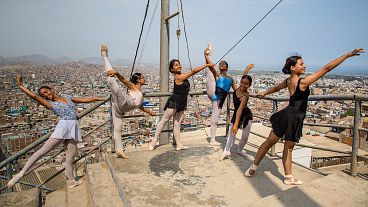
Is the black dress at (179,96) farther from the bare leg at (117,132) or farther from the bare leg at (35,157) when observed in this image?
the bare leg at (35,157)

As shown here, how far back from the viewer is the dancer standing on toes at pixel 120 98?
3822 mm

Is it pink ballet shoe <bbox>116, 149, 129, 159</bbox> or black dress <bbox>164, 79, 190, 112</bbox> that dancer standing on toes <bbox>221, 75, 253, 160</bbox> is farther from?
pink ballet shoe <bbox>116, 149, 129, 159</bbox>

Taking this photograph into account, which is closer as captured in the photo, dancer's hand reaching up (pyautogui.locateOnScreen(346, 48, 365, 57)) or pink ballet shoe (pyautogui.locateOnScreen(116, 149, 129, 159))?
dancer's hand reaching up (pyautogui.locateOnScreen(346, 48, 365, 57))

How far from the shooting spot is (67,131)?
357cm

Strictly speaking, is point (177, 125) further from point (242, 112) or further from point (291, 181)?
point (291, 181)

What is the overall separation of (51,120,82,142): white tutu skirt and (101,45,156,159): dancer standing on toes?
649 millimetres

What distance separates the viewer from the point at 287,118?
311 cm

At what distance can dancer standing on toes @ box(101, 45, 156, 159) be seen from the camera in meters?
3.82

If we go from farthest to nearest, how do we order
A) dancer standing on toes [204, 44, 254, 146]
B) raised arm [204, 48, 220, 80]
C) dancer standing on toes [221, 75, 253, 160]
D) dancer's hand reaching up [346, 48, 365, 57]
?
dancer standing on toes [204, 44, 254, 146]
raised arm [204, 48, 220, 80]
dancer standing on toes [221, 75, 253, 160]
dancer's hand reaching up [346, 48, 365, 57]

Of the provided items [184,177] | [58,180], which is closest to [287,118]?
[184,177]

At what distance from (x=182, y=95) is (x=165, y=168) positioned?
4.16 ft

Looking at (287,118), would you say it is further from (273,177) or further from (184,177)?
(184,177)

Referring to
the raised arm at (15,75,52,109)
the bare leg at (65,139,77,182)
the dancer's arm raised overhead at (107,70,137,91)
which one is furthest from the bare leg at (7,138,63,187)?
the dancer's arm raised overhead at (107,70,137,91)

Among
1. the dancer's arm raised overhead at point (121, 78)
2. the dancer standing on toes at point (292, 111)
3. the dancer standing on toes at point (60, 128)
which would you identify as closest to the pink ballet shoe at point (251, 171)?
the dancer standing on toes at point (292, 111)
